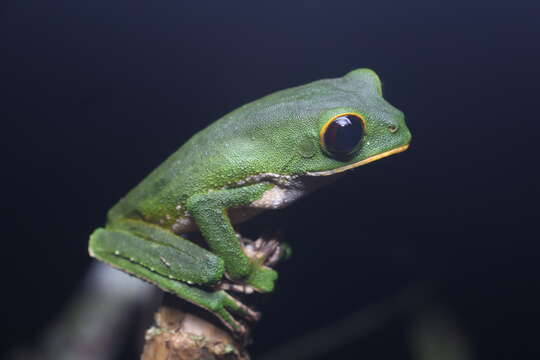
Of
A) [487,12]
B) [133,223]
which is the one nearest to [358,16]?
[487,12]

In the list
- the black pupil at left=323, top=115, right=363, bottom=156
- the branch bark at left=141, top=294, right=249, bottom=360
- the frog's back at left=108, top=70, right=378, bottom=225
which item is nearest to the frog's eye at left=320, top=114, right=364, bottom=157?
the black pupil at left=323, top=115, right=363, bottom=156

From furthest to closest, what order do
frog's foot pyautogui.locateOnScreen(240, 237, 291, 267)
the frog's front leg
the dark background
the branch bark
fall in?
the dark background, frog's foot pyautogui.locateOnScreen(240, 237, 291, 267), the frog's front leg, the branch bark

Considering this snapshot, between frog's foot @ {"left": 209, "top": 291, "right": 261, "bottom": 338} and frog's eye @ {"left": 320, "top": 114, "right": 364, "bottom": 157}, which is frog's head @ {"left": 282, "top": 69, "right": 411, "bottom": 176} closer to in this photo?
frog's eye @ {"left": 320, "top": 114, "right": 364, "bottom": 157}

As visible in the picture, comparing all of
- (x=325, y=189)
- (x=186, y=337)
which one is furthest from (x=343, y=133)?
(x=325, y=189)

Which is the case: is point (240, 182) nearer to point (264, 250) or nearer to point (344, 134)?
point (264, 250)

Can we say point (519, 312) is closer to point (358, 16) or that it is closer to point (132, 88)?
point (358, 16)
